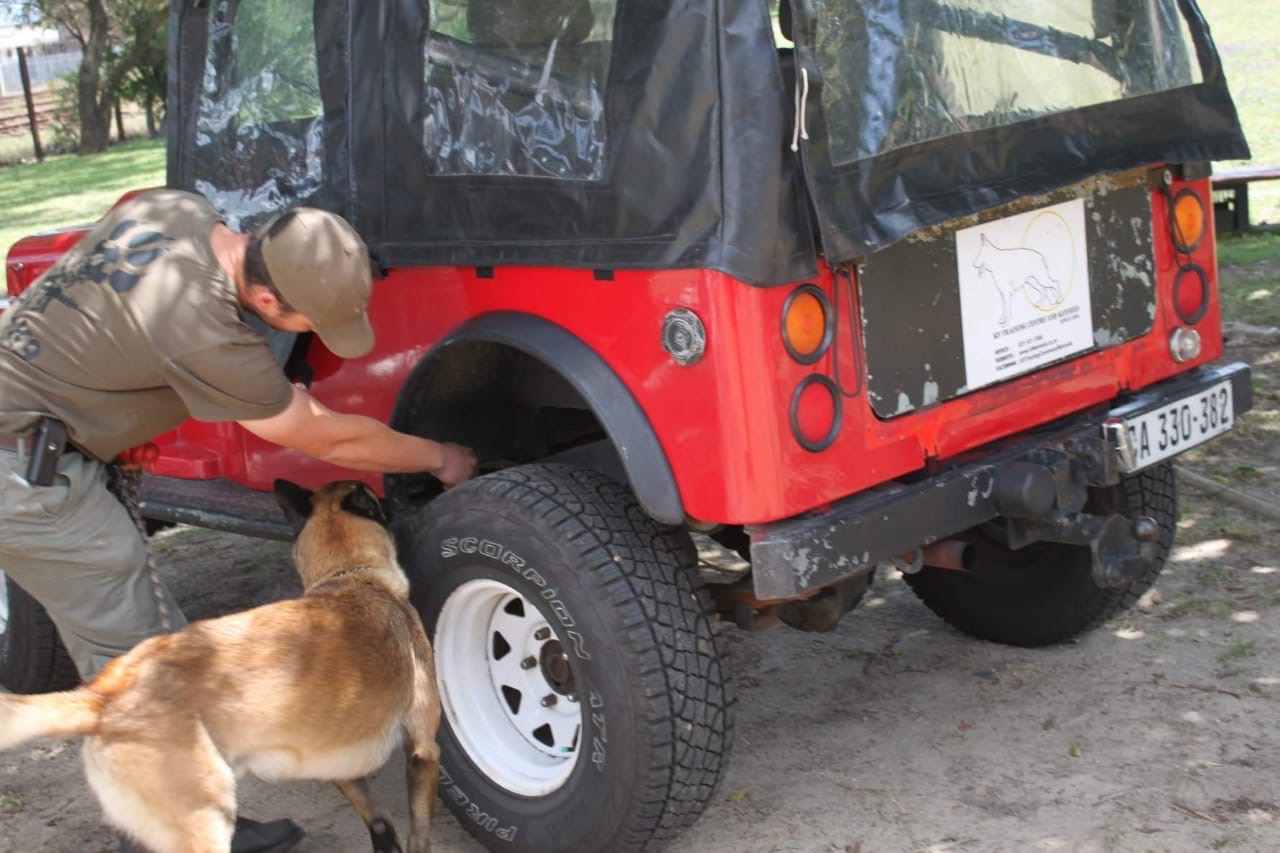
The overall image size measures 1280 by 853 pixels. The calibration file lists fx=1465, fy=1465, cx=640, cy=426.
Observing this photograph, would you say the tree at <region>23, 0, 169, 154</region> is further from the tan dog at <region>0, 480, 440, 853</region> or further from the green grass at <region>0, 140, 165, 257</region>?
the tan dog at <region>0, 480, 440, 853</region>

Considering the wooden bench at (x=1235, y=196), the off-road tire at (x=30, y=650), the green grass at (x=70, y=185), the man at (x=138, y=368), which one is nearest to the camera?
the man at (x=138, y=368)

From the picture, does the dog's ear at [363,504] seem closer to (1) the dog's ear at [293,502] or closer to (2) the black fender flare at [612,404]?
(1) the dog's ear at [293,502]

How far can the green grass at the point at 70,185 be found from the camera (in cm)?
1678

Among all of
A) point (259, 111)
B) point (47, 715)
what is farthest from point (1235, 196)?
point (47, 715)

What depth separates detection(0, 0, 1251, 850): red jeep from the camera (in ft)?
10.4

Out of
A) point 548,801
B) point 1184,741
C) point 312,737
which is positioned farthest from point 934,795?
point 312,737

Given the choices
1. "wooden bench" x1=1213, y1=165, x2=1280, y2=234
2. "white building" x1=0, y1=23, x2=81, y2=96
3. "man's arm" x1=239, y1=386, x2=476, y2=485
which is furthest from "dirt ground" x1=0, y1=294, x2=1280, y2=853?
"white building" x1=0, y1=23, x2=81, y2=96

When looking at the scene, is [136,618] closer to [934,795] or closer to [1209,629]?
[934,795]

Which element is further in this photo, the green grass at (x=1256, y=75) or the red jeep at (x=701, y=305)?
the green grass at (x=1256, y=75)

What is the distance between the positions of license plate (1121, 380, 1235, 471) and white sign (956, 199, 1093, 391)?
260mm

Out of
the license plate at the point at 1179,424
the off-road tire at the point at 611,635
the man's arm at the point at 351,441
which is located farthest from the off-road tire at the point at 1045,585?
the man's arm at the point at 351,441

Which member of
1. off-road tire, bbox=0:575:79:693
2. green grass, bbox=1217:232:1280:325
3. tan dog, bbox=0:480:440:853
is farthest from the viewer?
green grass, bbox=1217:232:1280:325

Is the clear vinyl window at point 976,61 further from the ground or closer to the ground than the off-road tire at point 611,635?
further from the ground

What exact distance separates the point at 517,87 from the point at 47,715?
175 cm
